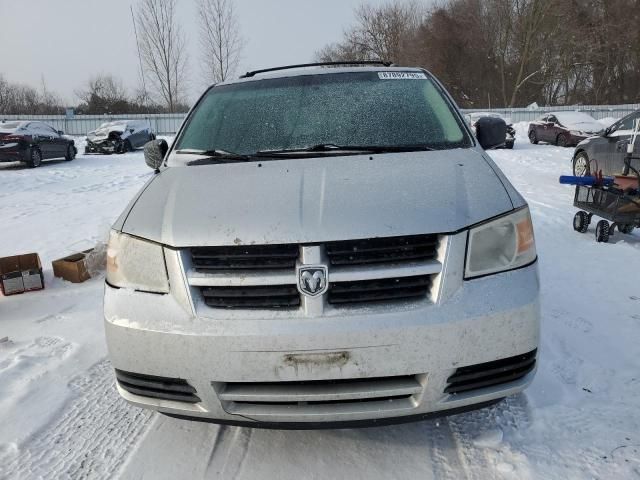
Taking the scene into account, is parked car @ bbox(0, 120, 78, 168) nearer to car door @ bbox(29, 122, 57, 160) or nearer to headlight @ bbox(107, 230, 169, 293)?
car door @ bbox(29, 122, 57, 160)

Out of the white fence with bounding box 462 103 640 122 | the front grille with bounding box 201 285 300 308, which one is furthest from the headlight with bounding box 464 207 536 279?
the white fence with bounding box 462 103 640 122

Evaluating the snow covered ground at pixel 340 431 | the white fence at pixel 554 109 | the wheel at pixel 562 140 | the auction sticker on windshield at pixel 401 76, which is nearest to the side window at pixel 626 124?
the snow covered ground at pixel 340 431

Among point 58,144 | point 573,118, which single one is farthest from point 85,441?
point 573,118

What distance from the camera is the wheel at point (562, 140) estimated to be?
18094mm

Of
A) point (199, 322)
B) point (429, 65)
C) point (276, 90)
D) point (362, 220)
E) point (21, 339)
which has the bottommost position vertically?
point (21, 339)

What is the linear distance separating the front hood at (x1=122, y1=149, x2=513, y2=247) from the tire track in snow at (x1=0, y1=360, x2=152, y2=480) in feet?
3.23

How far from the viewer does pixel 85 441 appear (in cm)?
221

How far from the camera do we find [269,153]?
2619 mm

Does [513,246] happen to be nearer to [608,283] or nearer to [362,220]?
[362,220]

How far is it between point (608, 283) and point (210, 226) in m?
3.67

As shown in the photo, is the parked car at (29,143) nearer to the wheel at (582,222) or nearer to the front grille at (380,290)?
the wheel at (582,222)

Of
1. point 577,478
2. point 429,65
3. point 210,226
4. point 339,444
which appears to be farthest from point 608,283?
point 429,65

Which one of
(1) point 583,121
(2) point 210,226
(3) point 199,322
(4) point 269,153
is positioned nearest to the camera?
(3) point 199,322

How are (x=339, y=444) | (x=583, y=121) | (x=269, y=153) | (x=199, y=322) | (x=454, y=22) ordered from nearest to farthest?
(x=199, y=322)
(x=339, y=444)
(x=269, y=153)
(x=583, y=121)
(x=454, y=22)
